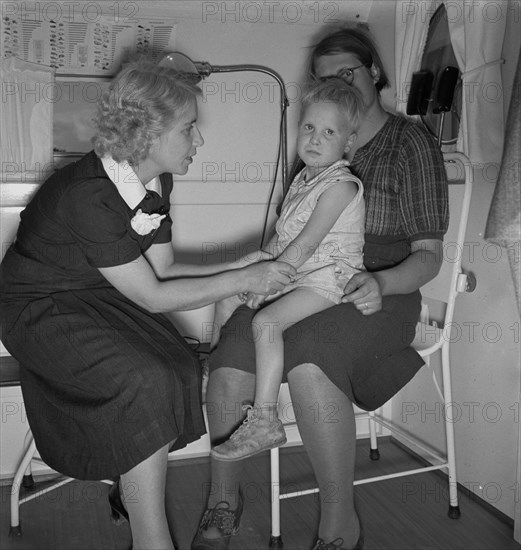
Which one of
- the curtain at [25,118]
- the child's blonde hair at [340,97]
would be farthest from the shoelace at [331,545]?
the curtain at [25,118]

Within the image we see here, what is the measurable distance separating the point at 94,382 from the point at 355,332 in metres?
0.60

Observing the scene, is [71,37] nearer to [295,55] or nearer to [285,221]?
[295,55]

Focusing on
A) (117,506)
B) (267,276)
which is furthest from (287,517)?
(267,276)

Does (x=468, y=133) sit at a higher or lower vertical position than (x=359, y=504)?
higher

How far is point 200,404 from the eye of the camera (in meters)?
1.67

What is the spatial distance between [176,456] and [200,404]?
3.10ft

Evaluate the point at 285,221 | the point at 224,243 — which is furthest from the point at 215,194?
the point at 285,221

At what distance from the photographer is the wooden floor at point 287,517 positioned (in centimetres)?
190

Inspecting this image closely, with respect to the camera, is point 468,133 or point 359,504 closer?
point 468,133

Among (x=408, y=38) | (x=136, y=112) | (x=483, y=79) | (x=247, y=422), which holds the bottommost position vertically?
(x=247, y=422)

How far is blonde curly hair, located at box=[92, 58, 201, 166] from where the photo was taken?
5.13ft

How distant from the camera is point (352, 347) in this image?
5.41 feet

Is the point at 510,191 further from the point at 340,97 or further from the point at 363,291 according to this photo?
the point at 340,97

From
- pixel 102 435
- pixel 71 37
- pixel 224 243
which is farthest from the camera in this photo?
pixel 224 243
